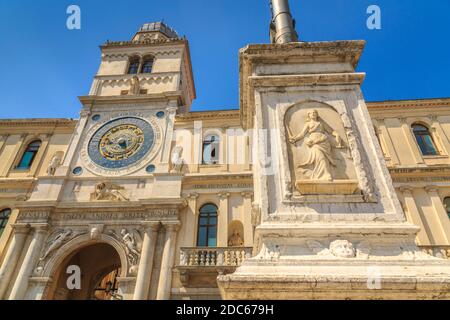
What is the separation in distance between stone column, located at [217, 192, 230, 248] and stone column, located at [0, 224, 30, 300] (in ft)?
28.3

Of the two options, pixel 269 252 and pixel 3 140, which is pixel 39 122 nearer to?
pixel 3 140

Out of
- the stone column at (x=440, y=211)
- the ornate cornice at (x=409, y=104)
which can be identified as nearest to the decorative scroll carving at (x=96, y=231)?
the stone column at (x=440, y=211)

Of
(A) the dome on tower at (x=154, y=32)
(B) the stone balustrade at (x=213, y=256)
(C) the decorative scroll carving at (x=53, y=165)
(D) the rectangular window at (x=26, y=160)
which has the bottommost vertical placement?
(B) the stone balustrade at (x=213, y=256)

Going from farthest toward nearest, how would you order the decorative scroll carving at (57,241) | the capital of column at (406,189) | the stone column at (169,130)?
the stone column at (169,130), the capital of column at (406,189), the decorative scroll carving at (57,241)

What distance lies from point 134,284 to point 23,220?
6.31 m

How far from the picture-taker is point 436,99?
17.1 m

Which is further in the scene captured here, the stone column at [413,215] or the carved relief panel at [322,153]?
the stone column at [413,215]

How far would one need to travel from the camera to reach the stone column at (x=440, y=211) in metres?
13.0

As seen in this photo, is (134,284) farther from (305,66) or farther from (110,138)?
(305,66)

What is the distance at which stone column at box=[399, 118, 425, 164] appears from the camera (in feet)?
50.7

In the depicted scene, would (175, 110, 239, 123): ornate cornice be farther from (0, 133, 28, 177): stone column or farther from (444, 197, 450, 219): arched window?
(444, 197, 450, 219): arched window

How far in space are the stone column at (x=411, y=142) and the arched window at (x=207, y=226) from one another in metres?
10.3

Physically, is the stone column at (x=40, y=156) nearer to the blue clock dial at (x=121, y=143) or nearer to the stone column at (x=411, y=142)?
the blue clock dial at (x=121, y=143)

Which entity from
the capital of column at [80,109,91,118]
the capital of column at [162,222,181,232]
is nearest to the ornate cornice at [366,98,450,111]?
the capital of column at [162,222,181,232]
